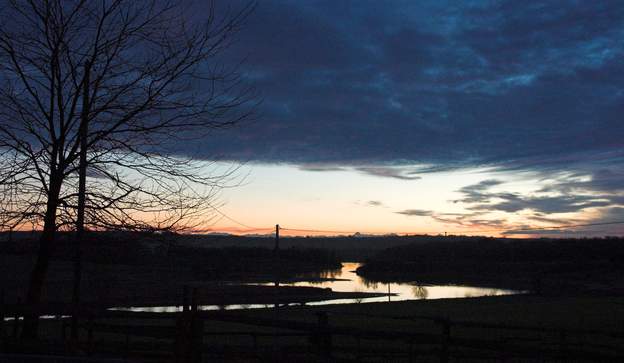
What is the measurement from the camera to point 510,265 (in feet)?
246

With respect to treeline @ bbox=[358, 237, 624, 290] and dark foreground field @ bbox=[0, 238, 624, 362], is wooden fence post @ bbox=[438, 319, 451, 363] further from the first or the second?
treeline @ bbox=[358, 237, 624, 290]

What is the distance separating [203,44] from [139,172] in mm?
2629

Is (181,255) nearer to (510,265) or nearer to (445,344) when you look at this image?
(445,344)

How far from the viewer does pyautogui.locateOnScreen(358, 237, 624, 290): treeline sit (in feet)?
196

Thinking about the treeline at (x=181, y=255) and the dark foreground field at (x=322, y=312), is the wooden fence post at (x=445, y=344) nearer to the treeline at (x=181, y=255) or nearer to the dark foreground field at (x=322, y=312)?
the dark foreground field at (x=322, y=312)

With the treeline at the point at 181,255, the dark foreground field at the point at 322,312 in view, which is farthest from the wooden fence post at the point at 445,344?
the treeline at the point at 181,255

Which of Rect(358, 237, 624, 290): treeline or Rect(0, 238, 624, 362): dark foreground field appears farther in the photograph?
Rect(358, 237, 624, 290): treeline

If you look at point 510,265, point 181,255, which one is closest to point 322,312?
point 181,255

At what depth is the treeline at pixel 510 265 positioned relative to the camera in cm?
5975

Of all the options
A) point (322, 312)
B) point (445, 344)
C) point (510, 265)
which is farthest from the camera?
point (510, 265)

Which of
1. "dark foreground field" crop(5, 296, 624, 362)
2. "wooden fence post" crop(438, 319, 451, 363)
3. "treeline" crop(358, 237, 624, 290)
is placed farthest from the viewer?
"treeline" crop(358, 237, 624, 290)

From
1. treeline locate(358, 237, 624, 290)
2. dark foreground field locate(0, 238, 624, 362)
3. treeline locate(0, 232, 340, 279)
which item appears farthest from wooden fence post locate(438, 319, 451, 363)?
treeline locate(358, 237, 624, 290)

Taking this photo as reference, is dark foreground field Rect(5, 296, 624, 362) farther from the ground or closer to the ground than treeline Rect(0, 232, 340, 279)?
closer to the ground

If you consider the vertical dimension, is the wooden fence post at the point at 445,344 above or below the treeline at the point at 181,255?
below
